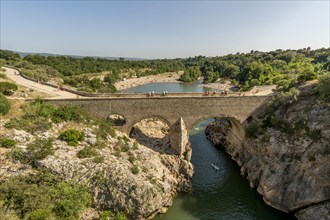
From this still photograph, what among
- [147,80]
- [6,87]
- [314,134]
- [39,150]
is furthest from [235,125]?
[147,80]

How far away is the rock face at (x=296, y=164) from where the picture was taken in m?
23.2

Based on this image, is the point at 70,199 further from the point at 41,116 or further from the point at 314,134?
the point at 314,134

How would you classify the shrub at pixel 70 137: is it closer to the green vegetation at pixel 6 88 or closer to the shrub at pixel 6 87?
the green vegetation at pixel 6 88

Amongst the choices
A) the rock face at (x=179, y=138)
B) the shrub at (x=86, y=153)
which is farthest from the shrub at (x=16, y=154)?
the rock face at (x=179, y=138)

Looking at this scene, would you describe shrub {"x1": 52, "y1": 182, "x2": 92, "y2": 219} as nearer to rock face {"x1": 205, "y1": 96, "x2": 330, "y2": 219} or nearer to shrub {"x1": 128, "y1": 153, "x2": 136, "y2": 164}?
shrub {"x1": 128, "y1": 153, "x2": 136, "y2": 164}

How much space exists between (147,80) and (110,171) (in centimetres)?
9647

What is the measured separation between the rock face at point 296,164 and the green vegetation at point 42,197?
19.5 m

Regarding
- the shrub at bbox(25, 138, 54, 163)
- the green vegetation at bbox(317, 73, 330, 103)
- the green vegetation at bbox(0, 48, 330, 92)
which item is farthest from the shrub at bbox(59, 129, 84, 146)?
the green vegetation at bbox(317, 73, 330, 103)

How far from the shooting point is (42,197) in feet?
65.7

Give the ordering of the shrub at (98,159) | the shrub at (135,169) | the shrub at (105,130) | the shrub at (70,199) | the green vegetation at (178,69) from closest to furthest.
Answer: the shrub at (70,199), the shrub at (98,159), the shrub at (135,169), the shrub at (105,130), the green vegetation at (178,69)

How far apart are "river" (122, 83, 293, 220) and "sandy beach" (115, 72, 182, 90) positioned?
221 ft

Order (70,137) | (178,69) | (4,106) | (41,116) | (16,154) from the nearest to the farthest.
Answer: (16,154), (70,137), (4,106), (41,116), (178,69)

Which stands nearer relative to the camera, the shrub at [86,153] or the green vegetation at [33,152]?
the green vegetation at [33,152]

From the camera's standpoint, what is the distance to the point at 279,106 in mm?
32812
